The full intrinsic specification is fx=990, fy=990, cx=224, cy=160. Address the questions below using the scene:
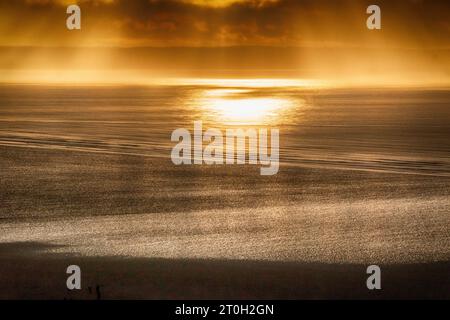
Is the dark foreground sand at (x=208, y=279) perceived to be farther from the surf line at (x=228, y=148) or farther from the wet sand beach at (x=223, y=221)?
the surf line at (x=228, y=148)

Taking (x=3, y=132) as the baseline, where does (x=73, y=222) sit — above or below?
below

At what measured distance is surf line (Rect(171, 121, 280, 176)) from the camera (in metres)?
19.9

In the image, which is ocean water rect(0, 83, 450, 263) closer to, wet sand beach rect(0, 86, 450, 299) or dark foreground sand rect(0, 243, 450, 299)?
wet sand beach rect(0, 86, 450, 299)

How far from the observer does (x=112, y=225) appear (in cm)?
1260

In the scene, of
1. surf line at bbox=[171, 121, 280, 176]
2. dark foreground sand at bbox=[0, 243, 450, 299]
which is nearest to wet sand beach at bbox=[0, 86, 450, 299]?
dark foreground sand at bbox=[0, 243, 450, 299]

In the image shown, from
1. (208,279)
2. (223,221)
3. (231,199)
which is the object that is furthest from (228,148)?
(208,279)

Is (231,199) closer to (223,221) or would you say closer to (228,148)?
(223,221)

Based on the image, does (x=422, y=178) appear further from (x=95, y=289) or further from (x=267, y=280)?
(x=95, y=289)

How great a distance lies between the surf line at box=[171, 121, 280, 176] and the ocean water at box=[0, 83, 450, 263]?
0.41 meters

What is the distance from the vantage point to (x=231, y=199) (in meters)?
15.1

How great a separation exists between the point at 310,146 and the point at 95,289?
49.6 feet

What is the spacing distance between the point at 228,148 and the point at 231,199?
759cm
